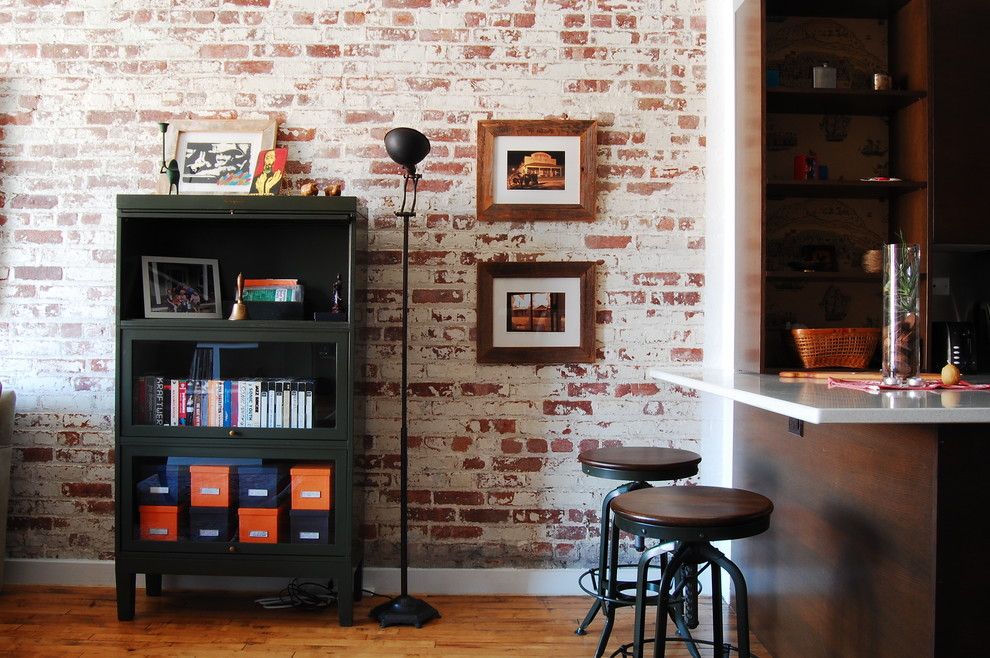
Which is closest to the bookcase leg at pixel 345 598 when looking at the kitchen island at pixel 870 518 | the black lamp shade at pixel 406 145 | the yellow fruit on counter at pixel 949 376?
the kitchen island at pixel 870 518

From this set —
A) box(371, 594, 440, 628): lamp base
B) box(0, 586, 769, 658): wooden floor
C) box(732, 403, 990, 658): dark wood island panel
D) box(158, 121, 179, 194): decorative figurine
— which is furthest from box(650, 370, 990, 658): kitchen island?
box(158, 121, 179, 194): decorative figurine

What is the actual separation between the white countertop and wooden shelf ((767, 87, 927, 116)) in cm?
114

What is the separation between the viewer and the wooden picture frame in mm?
3236

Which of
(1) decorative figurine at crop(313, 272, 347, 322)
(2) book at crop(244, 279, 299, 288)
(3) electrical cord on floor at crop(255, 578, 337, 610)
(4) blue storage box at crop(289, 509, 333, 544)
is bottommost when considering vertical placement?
(3) electrical cord on floor at crop(255, 578, 337, 610)

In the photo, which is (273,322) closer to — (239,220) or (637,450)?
(239,220)

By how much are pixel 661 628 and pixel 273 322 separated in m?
1.81

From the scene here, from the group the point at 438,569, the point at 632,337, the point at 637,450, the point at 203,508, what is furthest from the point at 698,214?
the point at 203,508

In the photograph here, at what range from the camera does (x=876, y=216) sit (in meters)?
3.12

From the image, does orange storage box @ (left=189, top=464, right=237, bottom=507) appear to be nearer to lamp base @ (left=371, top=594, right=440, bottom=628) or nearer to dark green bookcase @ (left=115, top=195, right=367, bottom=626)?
dark green bookcase @ (left=115, top=195, right=367, bottom=626)

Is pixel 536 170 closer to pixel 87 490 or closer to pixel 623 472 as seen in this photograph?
pixel 623 472

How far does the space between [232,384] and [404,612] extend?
107 cm

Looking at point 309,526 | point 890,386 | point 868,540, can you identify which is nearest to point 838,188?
point 890,386

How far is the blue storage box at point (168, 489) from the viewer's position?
9.71 feet

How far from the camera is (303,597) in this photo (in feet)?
10.3
